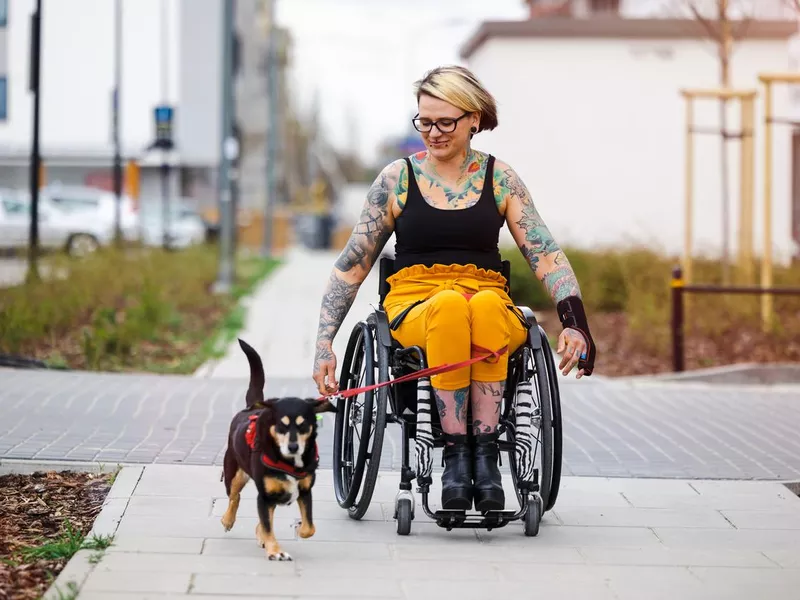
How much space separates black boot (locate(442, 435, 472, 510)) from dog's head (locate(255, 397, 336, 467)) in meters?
0.64

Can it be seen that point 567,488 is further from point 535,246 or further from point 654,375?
point 654,375

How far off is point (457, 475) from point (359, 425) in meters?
0.77

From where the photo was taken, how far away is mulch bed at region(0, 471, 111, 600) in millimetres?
4438

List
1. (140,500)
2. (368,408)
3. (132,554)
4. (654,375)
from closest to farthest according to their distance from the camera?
(132,554), (368,408), (140,500), (654,375)

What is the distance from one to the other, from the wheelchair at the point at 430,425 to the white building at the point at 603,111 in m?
16.7

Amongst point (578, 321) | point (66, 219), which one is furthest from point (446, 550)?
point (66, 219)

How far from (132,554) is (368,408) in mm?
990

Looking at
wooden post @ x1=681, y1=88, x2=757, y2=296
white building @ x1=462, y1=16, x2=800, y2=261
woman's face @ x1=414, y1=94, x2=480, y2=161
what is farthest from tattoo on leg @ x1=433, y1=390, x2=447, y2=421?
white building @ x1=462, y1=16, x2=800, y2=261

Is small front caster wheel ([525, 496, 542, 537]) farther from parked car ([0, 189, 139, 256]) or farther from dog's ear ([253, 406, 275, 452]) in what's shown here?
parked car ([0, 189, 139, 256])

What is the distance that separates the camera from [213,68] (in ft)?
179

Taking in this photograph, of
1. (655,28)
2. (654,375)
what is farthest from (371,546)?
(655,28)

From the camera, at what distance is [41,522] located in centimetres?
529

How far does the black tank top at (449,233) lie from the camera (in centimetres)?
541

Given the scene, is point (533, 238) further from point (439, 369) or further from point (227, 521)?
point (227, 521)
